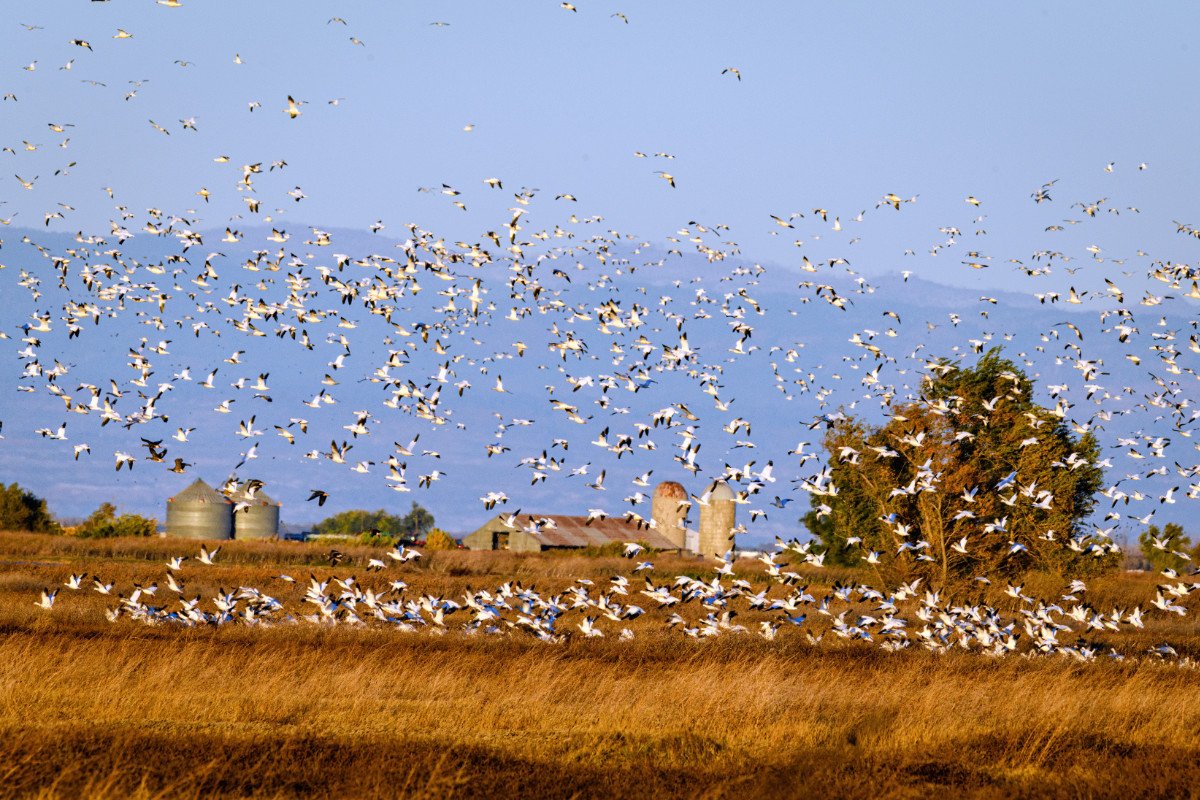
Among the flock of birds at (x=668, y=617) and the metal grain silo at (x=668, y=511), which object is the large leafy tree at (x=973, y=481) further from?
the metal grain silo at (x=668, y=511)

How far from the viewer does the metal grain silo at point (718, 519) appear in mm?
120688

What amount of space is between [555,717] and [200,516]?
107 m

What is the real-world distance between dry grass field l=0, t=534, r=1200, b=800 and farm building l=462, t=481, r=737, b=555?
85.2 metres

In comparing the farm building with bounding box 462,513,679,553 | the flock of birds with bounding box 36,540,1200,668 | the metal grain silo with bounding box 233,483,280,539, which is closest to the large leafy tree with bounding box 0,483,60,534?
the metal grain silo with bounding box 233,483,280,539

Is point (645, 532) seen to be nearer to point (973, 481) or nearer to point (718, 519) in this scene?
point (718, 519)

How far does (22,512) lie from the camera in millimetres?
106812

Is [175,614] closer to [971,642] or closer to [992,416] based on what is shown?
[971,642]

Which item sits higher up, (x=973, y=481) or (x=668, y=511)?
(x=973, y=481)

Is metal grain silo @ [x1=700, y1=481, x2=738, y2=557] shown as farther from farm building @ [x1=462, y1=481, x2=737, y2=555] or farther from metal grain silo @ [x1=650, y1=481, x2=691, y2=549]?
metal grain silo @ [x1=650, y1=481, x2=691, y2=549]

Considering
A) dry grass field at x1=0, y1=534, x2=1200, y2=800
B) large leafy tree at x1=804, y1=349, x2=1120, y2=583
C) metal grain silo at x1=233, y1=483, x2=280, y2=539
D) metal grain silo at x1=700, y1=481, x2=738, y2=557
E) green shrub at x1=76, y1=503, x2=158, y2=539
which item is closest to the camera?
dry grass field at x1=0, y1=534, x2=1200, y2=800

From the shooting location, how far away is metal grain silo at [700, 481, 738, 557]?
121 meters

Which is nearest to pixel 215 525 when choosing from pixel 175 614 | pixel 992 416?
pixel 992 416

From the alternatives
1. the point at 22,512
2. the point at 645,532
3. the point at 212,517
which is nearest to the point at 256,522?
the point at 212,517

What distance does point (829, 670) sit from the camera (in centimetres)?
2923
